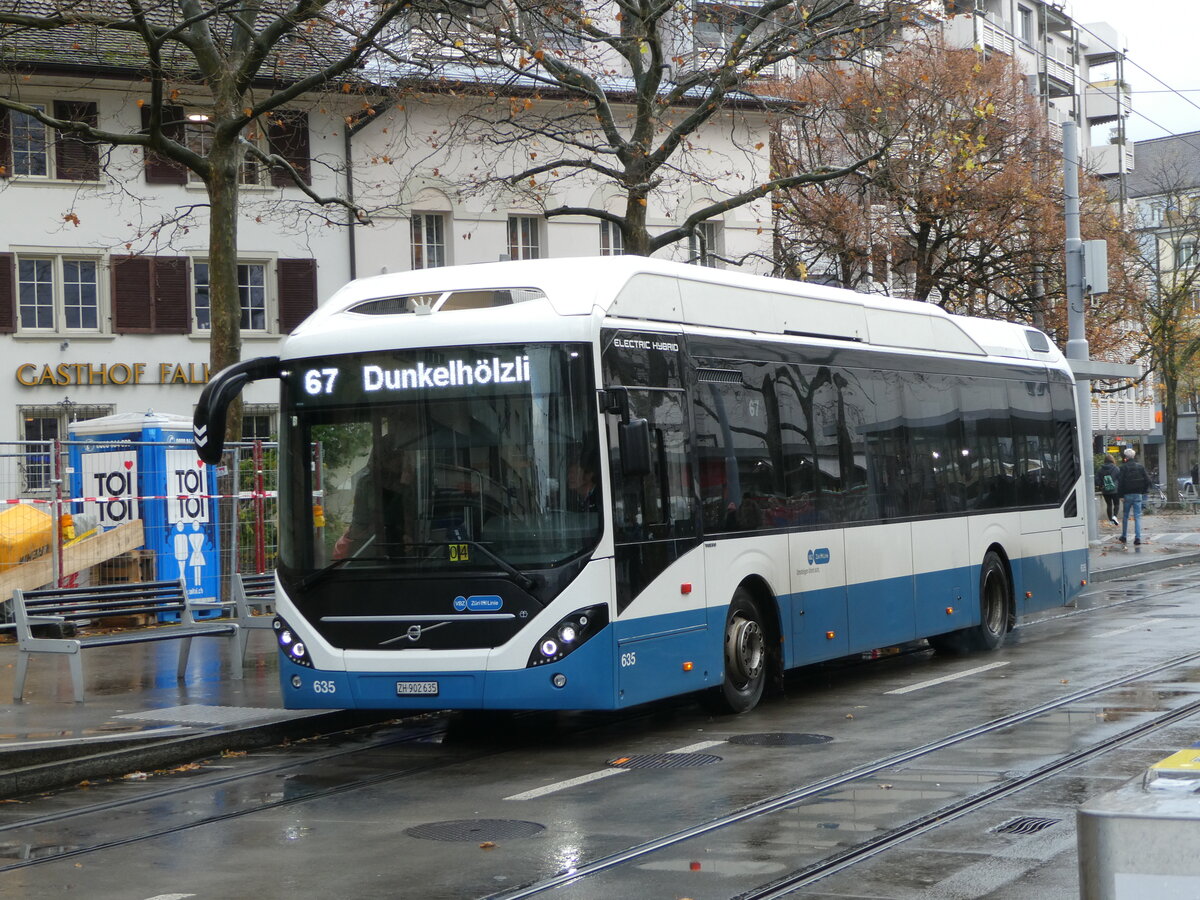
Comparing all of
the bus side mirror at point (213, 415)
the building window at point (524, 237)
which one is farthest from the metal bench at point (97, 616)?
the building window at point (524, 237)

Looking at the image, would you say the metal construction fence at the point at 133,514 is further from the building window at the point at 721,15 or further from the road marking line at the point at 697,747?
the road marking line at the point at 697,747

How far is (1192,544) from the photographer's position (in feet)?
115

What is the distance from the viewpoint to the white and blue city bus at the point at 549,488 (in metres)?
10.3

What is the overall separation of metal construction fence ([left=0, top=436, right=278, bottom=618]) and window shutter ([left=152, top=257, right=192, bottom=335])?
1173 centimetres

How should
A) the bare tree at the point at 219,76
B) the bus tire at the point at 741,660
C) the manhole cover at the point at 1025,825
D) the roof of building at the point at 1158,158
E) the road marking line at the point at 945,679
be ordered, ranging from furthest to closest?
the roof of building at the point at 1158,158 < the bare tree at the point at 219,76 < the road marking line at the point at 945,679 < the bus tire at the point at 741,660 < the manhole cover at the point at 1025,825

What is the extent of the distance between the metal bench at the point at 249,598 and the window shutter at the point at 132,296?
17.3 m

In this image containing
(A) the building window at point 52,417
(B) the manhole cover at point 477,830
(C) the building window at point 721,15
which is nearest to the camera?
(B) the manhole cover at point 477,830

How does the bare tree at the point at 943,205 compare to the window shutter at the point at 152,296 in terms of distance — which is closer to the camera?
the window shutter at the point at 152,296

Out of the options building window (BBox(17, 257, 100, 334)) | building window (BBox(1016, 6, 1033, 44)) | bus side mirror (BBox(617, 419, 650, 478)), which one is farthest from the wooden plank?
building window (BBox(1016, 6, 1033, 44))

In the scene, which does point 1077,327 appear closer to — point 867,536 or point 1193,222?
point 867,536

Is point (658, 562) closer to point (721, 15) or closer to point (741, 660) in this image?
point (741, 660)

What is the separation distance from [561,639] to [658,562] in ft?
3.34

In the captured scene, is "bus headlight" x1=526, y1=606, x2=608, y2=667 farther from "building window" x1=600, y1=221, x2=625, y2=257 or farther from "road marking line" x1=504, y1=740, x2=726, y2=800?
"building window" x1=600, y1=221, x2=625, y2=257

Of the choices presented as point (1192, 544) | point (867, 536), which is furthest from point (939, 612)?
point (1192, 544)
